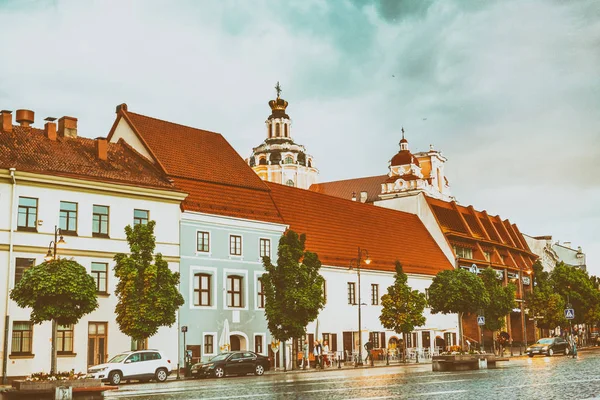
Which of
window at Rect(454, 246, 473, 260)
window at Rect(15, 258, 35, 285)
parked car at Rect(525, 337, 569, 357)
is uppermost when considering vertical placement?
window at Rect(454, 246, 473, 260)

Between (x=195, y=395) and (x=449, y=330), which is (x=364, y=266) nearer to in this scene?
(x=449, y=330)

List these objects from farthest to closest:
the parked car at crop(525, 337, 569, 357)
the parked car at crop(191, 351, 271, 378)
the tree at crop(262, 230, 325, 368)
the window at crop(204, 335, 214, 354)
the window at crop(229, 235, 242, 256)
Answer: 1. the parked car at crop(525, 337, 569, 357)
2. the window at crop(229, 235, 242, 256)
3. the window at crop(204, 335, 214, 354)
4. the tree at crop(262, 230, 325, 368)
5. the parked car at crop(191, 351, 271, 378)

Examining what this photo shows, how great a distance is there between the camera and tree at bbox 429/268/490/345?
50031 millimetres

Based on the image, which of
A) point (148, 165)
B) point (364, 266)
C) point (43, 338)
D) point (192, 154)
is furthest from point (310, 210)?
point (43, 338)

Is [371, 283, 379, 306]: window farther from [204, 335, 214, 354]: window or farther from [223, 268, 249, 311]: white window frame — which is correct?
→ [204, 335, 214, 354]: window

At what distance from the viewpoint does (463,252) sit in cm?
8362

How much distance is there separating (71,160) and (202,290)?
38.2ft

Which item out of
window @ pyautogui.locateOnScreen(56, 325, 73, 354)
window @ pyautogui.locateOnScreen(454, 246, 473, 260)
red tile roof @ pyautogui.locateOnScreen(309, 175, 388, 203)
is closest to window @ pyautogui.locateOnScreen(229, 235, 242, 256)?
window @ pyautogui.locateOnScreen(56, 325, 73, 354)

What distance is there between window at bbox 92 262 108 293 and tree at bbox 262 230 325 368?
10.1 meters

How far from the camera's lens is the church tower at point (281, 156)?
13962 centimetres

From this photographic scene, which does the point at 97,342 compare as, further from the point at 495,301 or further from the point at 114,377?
the point at 495,301

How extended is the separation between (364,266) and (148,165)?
21720mm

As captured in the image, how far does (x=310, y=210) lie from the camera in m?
65.3

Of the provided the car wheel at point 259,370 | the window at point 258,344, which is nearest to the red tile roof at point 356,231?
the window at point 258,344
